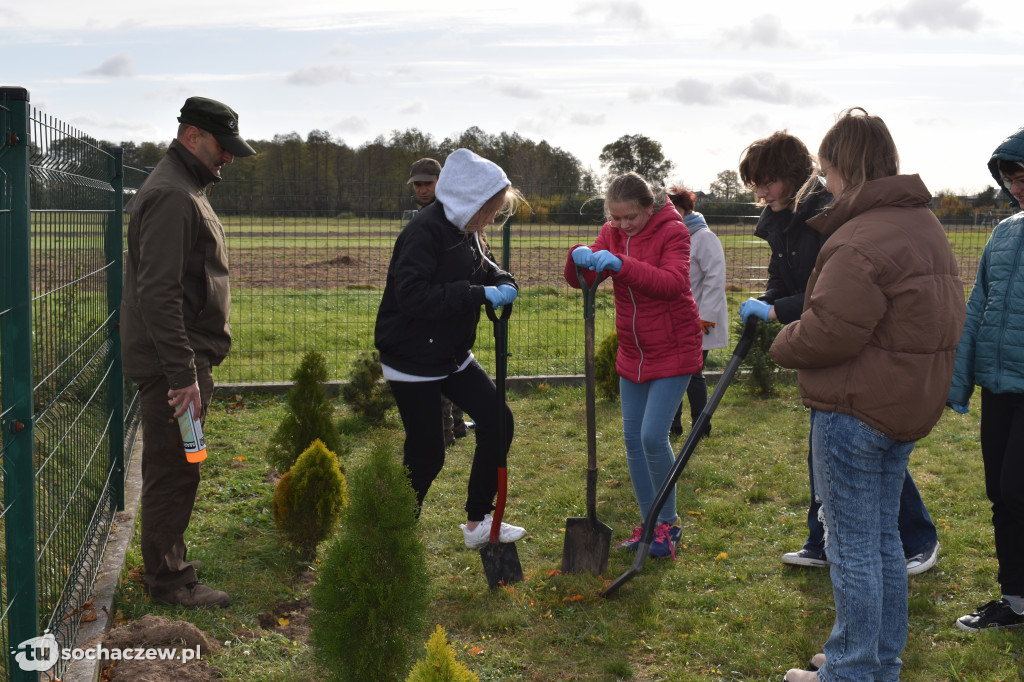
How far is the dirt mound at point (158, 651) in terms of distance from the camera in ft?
10.9

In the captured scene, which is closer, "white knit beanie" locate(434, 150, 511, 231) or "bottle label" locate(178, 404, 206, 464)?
"bottle label" locate(178, 404, 206, 464)

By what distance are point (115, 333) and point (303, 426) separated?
123 centimetres

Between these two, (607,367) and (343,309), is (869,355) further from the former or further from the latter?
(343,309)

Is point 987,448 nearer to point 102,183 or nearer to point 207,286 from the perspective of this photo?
point 207,286

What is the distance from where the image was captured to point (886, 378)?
288 centimetres

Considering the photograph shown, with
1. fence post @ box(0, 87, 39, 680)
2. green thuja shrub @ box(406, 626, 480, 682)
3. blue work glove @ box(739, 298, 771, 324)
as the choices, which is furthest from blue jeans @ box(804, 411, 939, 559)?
fence post @ box(0, 87, 39, 680)

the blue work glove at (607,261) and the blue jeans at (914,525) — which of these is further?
the blue jeans at (914,525)

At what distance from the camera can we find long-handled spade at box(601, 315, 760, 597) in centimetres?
395

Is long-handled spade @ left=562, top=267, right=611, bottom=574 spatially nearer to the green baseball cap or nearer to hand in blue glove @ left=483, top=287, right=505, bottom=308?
hand in blue glove @ left=483, top=287, right=505, bottom=308

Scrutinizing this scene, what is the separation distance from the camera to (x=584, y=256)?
4.22 meters

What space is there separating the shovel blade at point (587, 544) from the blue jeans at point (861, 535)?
1396mm

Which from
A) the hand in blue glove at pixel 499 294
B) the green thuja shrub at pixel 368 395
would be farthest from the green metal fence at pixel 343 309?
the hand in blue glove at pixel 499 294

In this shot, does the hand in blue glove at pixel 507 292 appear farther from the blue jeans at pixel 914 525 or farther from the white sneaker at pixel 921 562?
the white sneaker at pixel 921 562

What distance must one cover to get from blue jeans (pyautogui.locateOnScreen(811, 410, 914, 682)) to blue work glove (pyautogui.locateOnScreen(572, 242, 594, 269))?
1419mm
